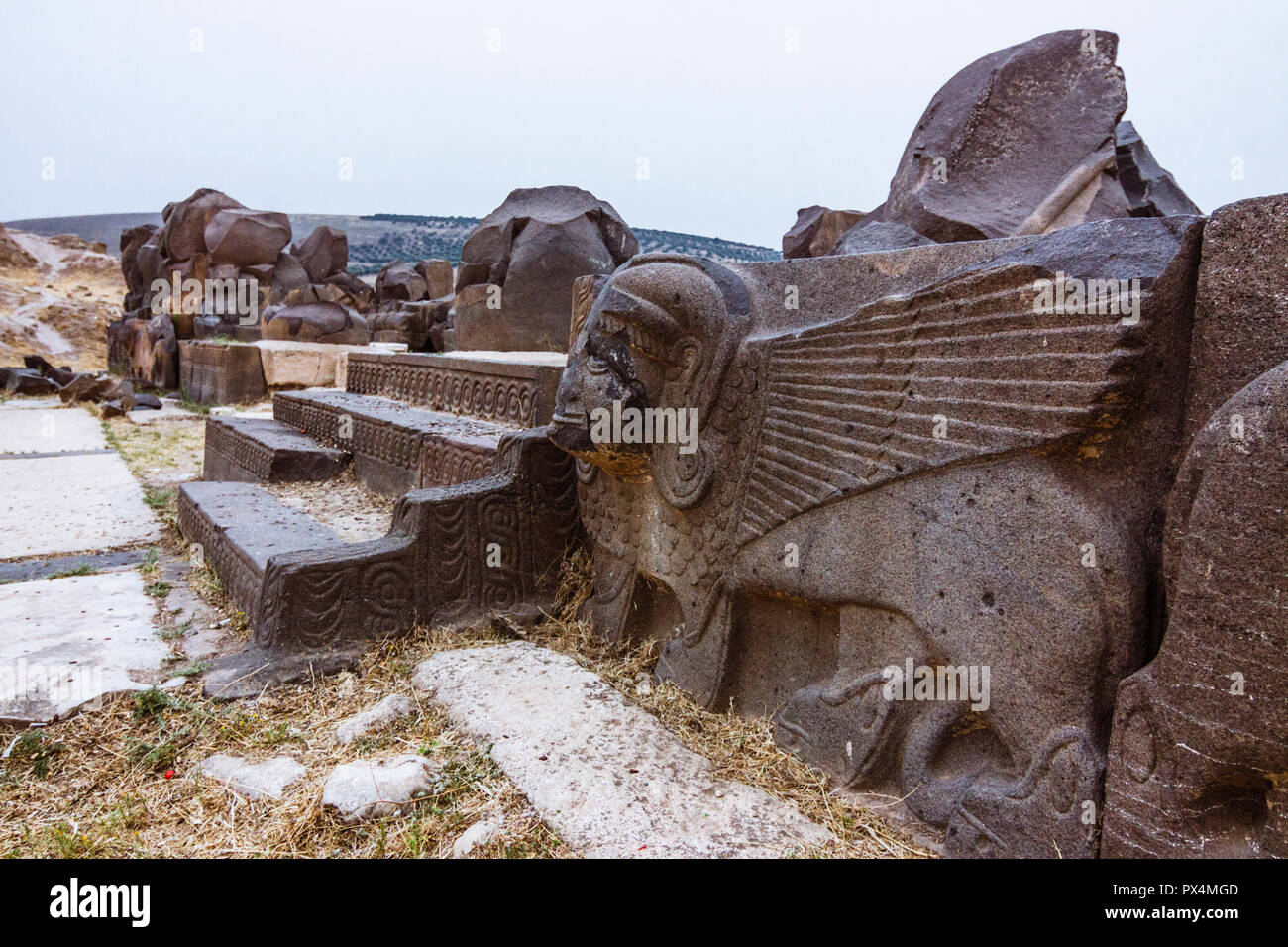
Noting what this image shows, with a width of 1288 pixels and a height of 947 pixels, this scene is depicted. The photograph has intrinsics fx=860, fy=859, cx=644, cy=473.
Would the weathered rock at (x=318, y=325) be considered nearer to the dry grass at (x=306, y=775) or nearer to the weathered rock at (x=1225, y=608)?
the dry grass at (x=306, y=775)

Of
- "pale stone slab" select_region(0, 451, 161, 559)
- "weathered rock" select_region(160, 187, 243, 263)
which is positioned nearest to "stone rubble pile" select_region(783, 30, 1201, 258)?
"pale stone slab" select_region(0, 451, 161, 559)

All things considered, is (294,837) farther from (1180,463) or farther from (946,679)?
(1180,463)

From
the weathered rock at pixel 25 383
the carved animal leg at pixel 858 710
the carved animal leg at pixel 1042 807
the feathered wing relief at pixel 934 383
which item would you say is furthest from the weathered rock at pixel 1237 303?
the weathered rock at pixel 25 383

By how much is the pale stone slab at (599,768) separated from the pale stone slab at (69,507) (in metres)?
3.31

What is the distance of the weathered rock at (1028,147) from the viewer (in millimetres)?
3055

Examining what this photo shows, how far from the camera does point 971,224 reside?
298 cm

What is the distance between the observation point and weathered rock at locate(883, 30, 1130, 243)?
3.05 m

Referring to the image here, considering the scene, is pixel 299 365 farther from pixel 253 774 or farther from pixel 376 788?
pixel 376 788

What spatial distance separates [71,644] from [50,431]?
826cm

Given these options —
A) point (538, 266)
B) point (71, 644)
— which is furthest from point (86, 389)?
point (71, 644)

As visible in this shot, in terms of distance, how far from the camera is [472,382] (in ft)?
15.9
